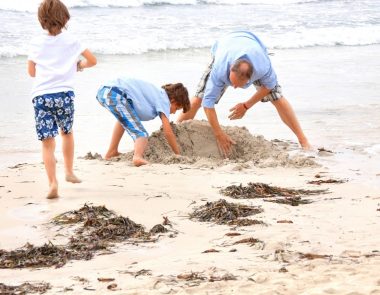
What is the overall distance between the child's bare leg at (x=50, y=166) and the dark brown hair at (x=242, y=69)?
1803 mm

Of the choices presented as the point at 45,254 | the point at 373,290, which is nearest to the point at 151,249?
the point at 45,254

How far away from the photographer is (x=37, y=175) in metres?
6.77

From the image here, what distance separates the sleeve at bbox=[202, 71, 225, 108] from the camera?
7509 millimetres

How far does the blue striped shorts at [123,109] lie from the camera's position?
7.55m

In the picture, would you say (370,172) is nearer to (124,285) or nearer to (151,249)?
(151,249)

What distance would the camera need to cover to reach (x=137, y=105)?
25.2 feet

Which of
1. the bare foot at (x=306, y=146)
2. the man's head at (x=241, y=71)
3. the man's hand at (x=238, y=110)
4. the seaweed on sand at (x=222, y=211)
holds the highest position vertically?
the man's head at (x=241, y=71)

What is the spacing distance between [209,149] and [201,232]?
306cm

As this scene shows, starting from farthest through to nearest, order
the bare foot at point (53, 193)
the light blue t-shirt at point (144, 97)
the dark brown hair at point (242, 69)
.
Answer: the light blue t-shirt at point (144, 97), the dark brown hair at point (242, 69), the bare foot at point (53, 193)

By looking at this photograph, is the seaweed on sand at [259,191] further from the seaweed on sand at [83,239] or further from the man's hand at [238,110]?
the man's hand at [238,110]

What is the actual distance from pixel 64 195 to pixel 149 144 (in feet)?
6.79

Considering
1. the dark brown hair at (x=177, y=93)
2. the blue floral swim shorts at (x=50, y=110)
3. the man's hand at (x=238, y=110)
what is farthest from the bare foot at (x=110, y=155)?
the blue floral swim shorts at (x=50, y=110)

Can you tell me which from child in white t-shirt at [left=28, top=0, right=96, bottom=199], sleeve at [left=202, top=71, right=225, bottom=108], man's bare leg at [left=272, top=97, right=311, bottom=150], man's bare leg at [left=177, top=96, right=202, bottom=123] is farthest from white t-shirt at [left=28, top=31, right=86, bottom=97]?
man's bare leg at [left=272, top=97, right=311, bottom=150]

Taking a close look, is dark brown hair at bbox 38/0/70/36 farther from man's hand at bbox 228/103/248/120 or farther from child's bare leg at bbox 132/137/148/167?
man's hand at bbox 228/103/248/120
